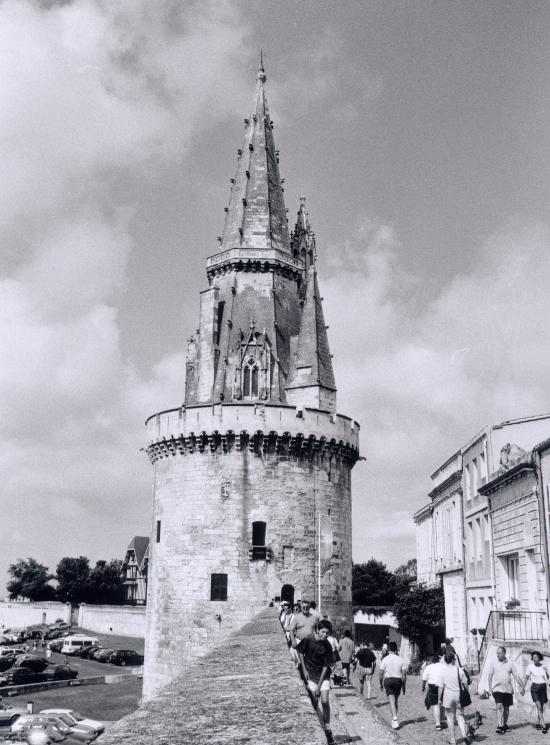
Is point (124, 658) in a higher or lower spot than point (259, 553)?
lower

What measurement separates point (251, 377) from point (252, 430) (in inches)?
160

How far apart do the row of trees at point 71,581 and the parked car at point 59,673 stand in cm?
5306

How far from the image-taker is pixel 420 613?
40.6m

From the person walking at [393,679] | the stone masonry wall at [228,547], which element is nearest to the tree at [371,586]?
the stone masonry wall at [228,547]

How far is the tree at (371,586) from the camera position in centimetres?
8181

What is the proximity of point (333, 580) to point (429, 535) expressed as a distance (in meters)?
13.0

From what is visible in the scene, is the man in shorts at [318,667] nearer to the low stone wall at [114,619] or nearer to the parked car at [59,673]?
the parked car at [59,673]

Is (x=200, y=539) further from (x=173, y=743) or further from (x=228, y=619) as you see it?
(x=173, y=743)

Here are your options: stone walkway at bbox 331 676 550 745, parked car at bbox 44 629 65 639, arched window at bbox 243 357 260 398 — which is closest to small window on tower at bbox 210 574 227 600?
arched window at bbox 243 357 260 398

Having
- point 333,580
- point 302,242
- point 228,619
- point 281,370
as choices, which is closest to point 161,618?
point 228,619

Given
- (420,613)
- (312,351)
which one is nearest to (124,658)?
(420,613)

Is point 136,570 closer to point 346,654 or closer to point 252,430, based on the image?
point 252,430

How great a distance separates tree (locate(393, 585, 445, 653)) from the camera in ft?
132

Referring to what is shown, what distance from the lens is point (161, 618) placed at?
34500 mm
